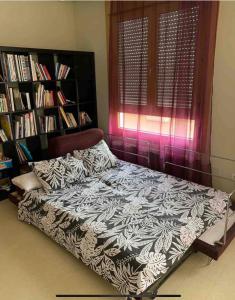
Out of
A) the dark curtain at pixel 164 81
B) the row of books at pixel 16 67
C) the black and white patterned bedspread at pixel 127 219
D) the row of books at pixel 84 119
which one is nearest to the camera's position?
the black and white patterned bedspread at pixel 127 219

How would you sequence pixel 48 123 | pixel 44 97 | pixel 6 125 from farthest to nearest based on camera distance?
1. pixel 48 123
2. pixel 44 97
3. pixel 6 125

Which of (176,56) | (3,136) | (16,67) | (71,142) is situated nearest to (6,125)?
(3,136)

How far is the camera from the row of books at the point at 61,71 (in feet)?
10.4

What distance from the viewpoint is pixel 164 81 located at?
2715mm

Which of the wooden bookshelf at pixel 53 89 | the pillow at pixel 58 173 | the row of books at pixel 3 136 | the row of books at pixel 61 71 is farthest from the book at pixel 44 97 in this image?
the pillow at pixel 58 173

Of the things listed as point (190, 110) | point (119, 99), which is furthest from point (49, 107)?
point (190, 110)

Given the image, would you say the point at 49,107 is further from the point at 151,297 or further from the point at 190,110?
the point at 151,297

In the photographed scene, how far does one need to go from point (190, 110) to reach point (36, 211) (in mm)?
1924

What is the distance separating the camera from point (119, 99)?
126 inches

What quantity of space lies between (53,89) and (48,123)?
48 cm

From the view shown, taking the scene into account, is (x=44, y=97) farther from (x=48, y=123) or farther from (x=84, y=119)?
(x=84, y=119)

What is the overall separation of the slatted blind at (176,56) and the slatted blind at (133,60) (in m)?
0.21

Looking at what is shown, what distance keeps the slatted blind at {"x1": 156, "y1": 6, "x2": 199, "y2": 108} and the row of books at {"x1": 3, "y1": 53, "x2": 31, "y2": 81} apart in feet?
5.18

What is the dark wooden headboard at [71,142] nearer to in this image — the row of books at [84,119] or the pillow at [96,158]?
the pillow at [96,158]
